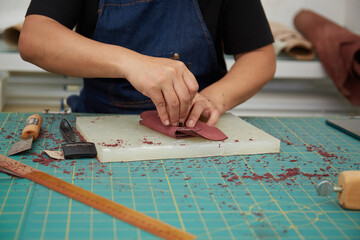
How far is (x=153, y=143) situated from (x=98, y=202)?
31 cm

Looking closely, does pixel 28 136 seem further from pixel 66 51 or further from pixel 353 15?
pixel 353 15

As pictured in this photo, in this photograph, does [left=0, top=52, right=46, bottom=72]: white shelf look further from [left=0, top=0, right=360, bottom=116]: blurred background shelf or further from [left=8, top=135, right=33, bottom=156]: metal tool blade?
[left=8, top=135, right=33, bottom=156]: metal tool blade

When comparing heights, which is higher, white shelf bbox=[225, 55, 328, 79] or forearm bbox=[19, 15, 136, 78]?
forearm bbox=[19, 15, 136, 78]

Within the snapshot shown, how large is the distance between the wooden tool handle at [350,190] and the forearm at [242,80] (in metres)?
0.60

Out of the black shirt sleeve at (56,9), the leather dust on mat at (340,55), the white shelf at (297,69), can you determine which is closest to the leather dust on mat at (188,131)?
the black shirt sleeve at (56,9)

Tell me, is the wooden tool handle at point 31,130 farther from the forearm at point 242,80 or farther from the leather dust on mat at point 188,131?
the forearm at point 242,80

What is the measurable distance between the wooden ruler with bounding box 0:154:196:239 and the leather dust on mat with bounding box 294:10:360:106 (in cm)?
192

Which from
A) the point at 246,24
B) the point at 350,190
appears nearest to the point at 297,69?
the point at 246,24

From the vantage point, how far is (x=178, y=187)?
0.96 m

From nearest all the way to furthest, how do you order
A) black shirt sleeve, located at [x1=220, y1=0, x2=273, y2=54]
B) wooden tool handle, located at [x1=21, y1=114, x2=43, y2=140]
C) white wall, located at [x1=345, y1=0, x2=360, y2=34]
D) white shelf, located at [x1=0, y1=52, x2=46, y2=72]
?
wooden tool handle, located at [x1=21, y1=114, x2=43, y2=140] → black shirt sleeve, located at [x1=220, y1=0, x2=273, y2=54] → white shelf, located at [x1=0, y1=52, x2=46, y2=72] → white wall, located at [x1=345, y1=0, x2=360, y2=34]

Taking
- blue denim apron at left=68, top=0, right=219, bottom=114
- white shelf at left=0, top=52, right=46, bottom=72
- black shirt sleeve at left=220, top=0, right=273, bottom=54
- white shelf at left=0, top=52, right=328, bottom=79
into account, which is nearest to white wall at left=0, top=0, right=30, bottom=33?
white shelf at left=0, top=52, right=46, bottom=72

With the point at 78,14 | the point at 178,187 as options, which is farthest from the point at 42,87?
the point at 178,187

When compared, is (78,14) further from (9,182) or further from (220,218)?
(220,218)

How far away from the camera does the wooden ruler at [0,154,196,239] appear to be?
78 cm
